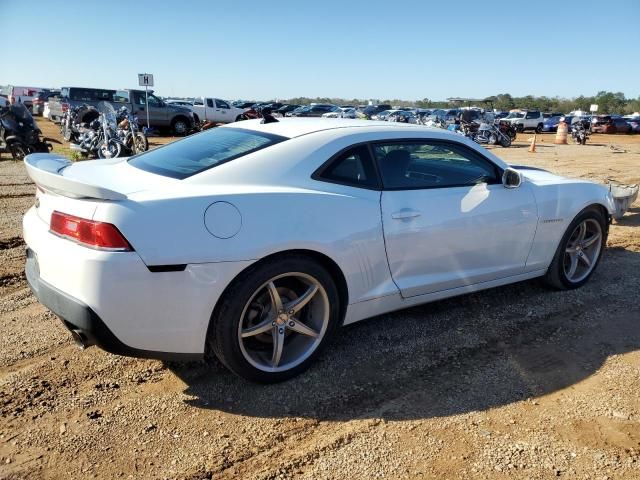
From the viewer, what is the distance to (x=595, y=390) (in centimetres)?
311

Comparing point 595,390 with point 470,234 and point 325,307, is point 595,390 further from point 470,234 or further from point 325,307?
point 325,307

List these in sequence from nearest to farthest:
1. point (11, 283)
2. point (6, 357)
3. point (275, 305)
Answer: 1. point (275, 305)
2. point (6, 357)
3. point (11, 283)

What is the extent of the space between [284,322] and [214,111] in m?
28.5

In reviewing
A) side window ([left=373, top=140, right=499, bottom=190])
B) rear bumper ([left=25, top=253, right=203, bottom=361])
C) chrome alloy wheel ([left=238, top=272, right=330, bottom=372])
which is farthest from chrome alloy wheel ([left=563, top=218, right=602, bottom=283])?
rear bumper ([left=25, top=253, right=203, bottom=361])

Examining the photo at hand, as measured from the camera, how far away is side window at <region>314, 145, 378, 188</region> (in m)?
3.17

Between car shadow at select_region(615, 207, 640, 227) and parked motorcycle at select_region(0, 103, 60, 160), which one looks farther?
parked motorcycle at select_region(0, 103, 60, 160)

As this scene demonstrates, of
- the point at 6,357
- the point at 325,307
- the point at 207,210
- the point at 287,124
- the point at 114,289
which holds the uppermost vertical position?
the point at 287,124

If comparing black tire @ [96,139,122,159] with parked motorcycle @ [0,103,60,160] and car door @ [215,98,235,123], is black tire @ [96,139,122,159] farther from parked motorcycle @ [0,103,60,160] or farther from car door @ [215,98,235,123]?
car door @ [215,98,235,123]

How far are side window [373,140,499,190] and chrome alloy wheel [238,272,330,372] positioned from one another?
88 centimetres

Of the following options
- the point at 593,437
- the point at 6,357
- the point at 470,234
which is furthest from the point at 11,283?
the point at 593,437

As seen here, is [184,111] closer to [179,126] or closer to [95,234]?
[179,126]

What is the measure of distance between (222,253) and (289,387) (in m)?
0.92

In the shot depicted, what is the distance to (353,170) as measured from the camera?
129 inches

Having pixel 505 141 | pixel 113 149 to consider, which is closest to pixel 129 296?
pixel 113 149
